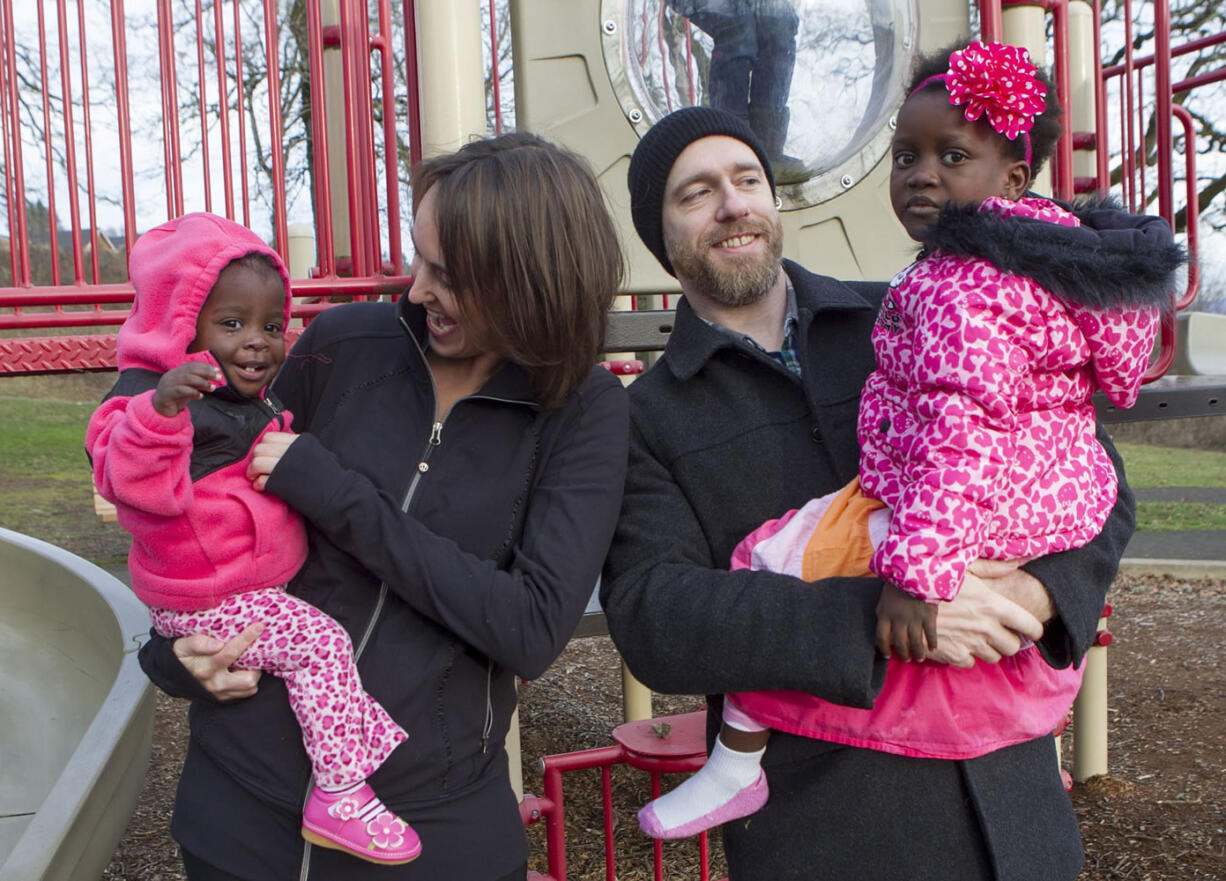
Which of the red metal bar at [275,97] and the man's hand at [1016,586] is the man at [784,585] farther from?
the red metal bar at [275,97]

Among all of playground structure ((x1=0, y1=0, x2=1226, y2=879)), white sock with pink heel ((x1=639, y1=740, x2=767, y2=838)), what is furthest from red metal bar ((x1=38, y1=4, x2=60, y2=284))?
white sock with pink heel ((x1=639, y1=740, x2=767, y2=838))

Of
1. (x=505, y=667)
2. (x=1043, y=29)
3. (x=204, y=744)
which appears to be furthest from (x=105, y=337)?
(x=1043, y=29)

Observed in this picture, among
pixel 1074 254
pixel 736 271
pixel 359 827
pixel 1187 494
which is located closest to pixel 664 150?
pixel 736 271

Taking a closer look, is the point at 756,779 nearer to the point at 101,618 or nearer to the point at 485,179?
the point at 485,179

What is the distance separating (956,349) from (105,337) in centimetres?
201

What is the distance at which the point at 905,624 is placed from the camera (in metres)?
1.54

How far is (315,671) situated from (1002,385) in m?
1.04

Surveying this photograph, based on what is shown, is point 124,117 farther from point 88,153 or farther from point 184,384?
point 184,384

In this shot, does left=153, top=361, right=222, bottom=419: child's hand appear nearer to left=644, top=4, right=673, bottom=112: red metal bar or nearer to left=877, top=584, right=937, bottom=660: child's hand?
left=877, top=584, right=937, bottom=660: child's hand

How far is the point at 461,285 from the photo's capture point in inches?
64.9

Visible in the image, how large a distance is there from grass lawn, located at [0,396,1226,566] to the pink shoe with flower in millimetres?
7803

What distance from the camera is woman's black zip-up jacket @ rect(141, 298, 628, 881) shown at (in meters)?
1.55

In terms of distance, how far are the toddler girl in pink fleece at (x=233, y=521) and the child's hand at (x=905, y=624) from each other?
706 mm

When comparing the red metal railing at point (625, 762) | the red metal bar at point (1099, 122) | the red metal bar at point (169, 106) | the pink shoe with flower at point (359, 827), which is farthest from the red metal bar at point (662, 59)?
the pink shoe with flower at point (359, 827)
